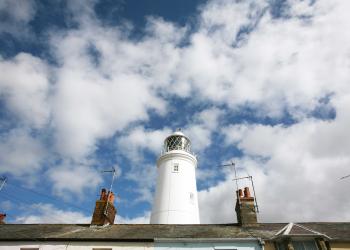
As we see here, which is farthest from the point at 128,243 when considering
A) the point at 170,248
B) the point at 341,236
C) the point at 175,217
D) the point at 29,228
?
the point at 341,236

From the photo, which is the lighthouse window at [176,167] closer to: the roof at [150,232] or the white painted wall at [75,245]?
the roof at [150,232]

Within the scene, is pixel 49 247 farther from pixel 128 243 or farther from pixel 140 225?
pixel 140 225

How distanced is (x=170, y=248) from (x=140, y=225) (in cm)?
404

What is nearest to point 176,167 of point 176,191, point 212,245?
point 176,191

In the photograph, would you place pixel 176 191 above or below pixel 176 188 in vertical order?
below

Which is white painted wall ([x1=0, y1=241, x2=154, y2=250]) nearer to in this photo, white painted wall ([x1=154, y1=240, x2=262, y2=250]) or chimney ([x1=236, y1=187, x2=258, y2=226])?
white painted wall ([x1=154, y1=240, x2=262, y2=250])

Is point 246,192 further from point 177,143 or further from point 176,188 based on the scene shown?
point 177,143

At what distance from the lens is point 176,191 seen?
2069 centimetres

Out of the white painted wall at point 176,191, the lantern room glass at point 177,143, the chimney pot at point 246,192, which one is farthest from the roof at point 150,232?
the lantern room glass at point 177,143

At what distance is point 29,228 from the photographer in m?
17.1

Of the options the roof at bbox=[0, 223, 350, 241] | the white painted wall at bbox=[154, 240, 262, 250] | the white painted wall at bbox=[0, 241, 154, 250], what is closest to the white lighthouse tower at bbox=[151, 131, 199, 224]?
the roof at bbox=[0, 223, 350, 241]

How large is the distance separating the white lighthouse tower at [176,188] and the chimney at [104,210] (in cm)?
384

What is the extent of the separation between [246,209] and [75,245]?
10172mm

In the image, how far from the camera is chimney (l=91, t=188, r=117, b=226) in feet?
56.2
